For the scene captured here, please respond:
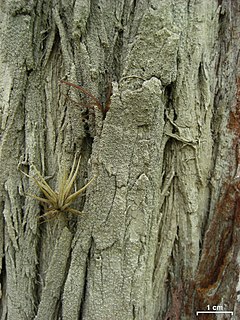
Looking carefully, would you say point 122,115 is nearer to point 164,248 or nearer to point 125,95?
point 125,95

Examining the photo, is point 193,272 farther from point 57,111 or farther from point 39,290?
point 57,111

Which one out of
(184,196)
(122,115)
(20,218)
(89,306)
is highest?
(122,115)

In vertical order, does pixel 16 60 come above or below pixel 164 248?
above

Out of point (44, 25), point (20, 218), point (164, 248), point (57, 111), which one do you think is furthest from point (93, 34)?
point (164, 248)

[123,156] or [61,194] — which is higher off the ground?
[123,156]

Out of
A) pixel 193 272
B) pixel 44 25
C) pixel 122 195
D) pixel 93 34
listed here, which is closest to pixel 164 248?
pixel 193 272

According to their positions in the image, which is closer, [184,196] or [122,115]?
[122,115]
